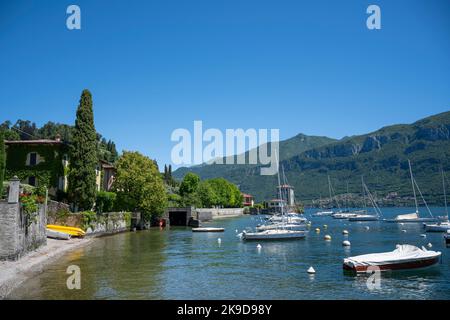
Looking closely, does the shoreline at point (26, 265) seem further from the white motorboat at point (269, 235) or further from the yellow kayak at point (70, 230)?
the white motorboat at point (269, 235)

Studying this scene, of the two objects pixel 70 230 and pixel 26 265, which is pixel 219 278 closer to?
pixel 26 265

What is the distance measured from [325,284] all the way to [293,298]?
491 cm

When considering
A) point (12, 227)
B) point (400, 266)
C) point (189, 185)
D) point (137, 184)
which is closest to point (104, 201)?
point (137, 184)

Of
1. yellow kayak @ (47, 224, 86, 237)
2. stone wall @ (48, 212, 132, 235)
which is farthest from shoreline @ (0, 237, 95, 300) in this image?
stone wall @ (48, 212, 132, 235)

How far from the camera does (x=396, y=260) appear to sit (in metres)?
31.8

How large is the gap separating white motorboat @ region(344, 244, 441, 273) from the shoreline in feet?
76.5

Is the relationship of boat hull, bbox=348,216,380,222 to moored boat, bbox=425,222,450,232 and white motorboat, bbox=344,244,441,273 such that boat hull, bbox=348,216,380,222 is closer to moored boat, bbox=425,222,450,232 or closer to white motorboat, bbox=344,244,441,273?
moored boat, bbox=425,222,450,232

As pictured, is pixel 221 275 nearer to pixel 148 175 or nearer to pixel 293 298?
pixel 293 298

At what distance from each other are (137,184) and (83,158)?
1912 cm

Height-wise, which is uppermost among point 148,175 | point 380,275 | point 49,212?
point 148,175
